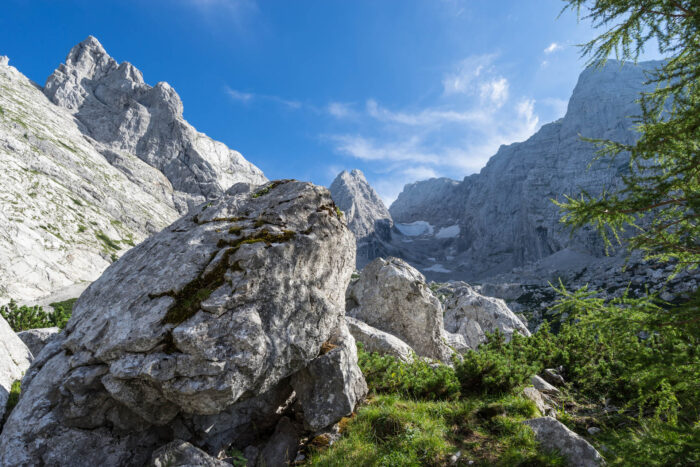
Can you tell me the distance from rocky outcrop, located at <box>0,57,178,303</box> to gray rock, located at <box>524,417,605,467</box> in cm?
6373

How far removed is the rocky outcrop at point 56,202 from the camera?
5606 centimetres

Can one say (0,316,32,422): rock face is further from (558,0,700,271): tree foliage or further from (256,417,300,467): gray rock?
(558,0,700,271): tree foliage

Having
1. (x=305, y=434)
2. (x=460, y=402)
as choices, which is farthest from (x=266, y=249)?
(x=460, y=402)

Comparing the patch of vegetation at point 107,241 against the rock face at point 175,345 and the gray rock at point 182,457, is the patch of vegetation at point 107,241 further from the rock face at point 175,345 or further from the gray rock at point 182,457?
the gray rock at point 182,457

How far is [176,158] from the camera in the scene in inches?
6043

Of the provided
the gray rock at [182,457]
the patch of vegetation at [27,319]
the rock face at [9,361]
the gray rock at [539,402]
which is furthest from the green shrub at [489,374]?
the patch of vegetation at [27,319]

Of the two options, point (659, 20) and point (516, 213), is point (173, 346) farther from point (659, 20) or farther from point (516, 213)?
point (516, 213)

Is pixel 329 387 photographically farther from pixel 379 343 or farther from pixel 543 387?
pixel 543 387

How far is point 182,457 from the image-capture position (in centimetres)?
515

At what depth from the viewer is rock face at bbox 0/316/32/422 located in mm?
6375

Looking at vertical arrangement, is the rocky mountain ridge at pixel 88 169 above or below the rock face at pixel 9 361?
above

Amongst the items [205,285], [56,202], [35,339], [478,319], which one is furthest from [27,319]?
[56,202]

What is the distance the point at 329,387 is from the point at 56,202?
106m

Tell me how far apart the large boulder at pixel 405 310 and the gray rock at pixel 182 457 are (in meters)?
10.7
